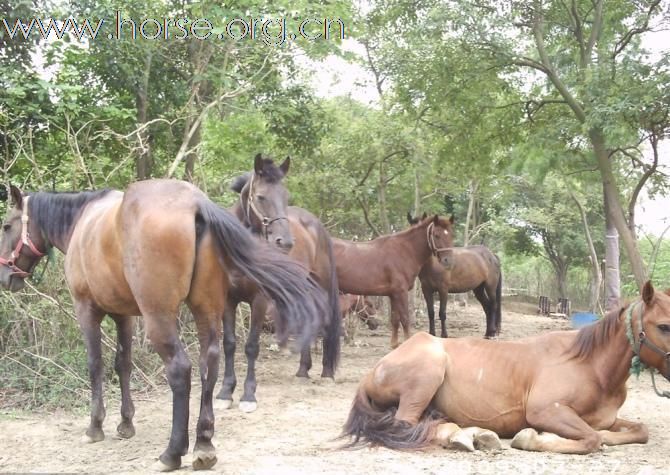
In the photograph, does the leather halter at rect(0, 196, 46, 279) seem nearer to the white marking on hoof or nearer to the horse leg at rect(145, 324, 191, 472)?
the horse leg at rect(145, 324, 191, 472)

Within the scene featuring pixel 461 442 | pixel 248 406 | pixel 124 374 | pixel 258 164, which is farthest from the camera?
pixel 258 164

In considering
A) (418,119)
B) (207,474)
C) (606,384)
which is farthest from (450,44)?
(207,474)

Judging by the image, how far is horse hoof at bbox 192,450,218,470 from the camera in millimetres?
3994

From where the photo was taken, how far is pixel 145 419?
573 cm

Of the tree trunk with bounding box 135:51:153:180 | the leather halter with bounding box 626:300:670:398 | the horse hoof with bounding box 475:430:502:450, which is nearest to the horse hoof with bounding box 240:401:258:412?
the horse hoof with bounding box 475:430:502:450

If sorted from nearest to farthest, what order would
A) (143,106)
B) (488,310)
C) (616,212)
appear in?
(143,106)
(616,212)
(488,310)

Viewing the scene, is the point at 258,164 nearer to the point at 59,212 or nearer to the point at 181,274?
the point at 59,212

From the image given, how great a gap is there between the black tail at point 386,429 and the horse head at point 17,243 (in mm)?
2818

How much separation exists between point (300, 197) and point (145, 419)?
32.7ft

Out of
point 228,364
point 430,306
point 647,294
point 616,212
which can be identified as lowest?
point 228,364

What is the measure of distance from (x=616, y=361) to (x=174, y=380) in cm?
291

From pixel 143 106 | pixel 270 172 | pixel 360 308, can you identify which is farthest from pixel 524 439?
pixel 360 308

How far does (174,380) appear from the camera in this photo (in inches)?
158

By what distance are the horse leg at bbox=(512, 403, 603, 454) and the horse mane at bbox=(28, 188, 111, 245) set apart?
139 inches
